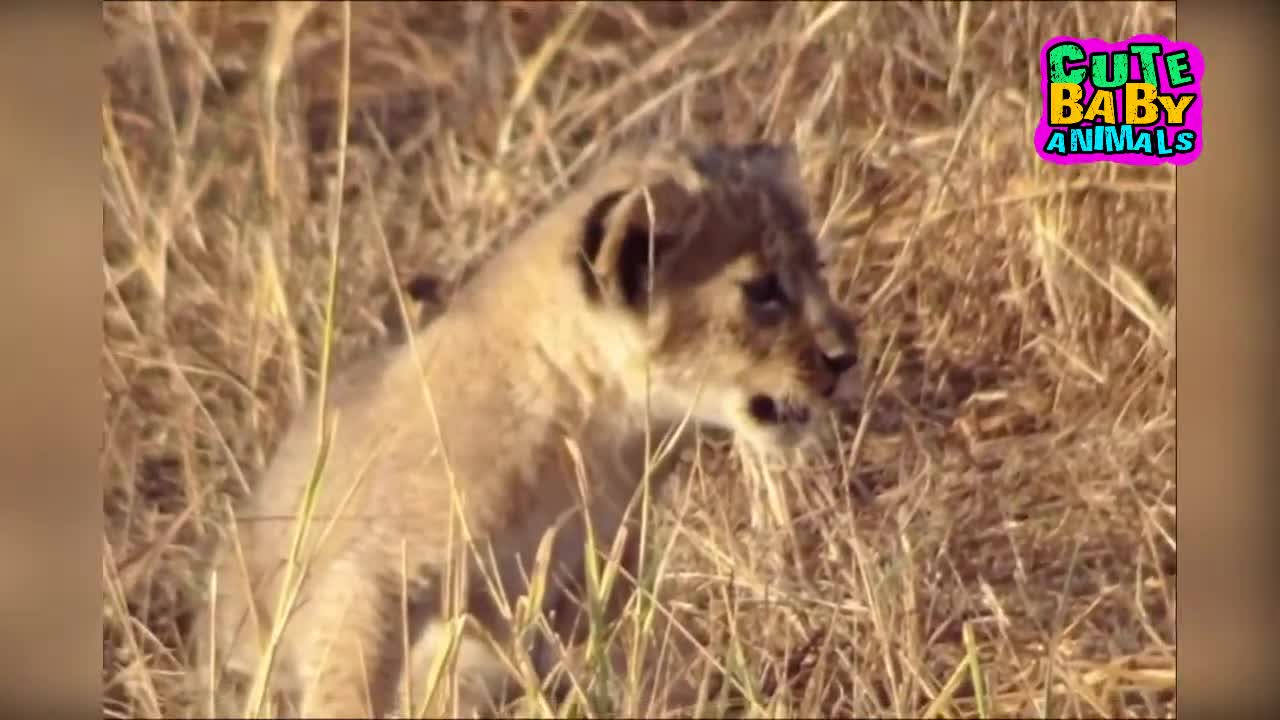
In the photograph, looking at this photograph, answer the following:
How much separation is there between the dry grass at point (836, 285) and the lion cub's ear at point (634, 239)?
0.14ft

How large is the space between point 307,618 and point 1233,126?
72cm

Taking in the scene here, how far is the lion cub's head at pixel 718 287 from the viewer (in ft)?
2.74

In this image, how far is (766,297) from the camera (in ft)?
2.76

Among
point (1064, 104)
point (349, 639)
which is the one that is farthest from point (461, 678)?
point (1064, 104)

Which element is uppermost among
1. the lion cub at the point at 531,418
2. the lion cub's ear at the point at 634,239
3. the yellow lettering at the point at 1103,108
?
the yellow lettering at the point at 1103,108

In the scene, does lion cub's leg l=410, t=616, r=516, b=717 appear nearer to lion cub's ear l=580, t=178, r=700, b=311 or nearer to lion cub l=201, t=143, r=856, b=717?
lion cub l=201, t=143, r=856, b=717

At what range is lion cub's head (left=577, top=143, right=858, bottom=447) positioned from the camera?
84cm

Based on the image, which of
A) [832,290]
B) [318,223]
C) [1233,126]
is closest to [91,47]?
[318,223]

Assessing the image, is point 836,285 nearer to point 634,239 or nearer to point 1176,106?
point 634,239

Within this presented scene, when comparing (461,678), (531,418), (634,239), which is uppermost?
(634,239)

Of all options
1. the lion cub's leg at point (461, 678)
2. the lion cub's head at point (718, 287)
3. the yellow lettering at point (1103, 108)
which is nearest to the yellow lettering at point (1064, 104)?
the yellow lettering at point (1103, 108)

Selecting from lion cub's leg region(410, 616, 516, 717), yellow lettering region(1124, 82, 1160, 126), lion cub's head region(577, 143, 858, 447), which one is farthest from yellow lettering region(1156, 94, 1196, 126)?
lion cub's leg region(410, 616, 516, 717)

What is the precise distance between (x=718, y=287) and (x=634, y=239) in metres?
0.07

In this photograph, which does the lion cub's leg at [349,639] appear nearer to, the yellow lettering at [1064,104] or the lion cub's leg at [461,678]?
the lion cub's leg at [461,678]
